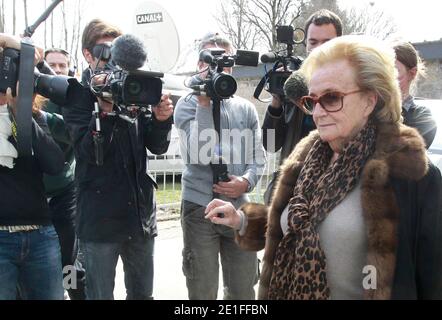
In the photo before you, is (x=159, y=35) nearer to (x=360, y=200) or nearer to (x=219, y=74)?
(x=219, y=74)

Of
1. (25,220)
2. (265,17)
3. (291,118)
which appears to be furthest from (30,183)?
(265,17)

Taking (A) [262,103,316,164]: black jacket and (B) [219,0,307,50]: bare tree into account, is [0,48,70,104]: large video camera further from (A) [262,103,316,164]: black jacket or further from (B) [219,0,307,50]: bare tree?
(B) [219,0,307,50]: bare tree

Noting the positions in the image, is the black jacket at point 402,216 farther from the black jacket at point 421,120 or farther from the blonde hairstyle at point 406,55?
the blonde hairstyle at point 406,55

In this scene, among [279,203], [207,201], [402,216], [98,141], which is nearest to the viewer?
[402,216]

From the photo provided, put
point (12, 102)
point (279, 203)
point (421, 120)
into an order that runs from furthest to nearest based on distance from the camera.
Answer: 1. point (421, 120)
2. point (12, 102)
3. point (279, 203)

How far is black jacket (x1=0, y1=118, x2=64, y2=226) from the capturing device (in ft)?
8.24

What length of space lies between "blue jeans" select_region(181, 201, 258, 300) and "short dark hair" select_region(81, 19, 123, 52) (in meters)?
1.11

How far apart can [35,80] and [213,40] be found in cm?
125

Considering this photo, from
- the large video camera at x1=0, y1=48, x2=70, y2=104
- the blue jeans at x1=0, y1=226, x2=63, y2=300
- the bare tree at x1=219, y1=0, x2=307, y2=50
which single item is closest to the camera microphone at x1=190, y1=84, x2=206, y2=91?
the large video camera at x1=0, y1=48, x2=70, y2=104

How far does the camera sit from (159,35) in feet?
18.2

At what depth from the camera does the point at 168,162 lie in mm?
9258

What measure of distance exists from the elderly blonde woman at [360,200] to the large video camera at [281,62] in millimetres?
931

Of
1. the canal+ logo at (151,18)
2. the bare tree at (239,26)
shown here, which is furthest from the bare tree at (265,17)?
the canal+ logo at (151,18)

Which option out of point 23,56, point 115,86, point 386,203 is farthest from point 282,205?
point 23,56
